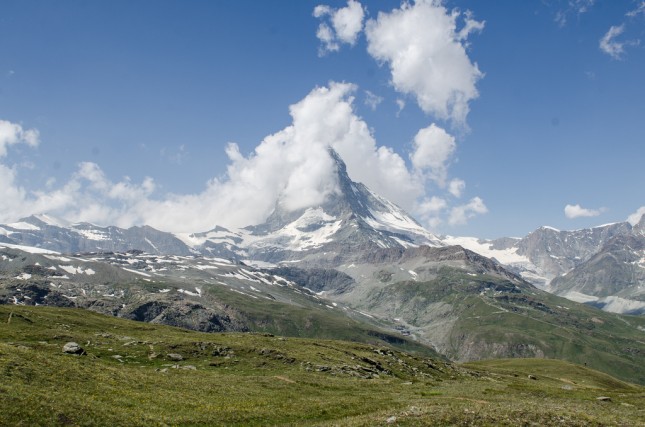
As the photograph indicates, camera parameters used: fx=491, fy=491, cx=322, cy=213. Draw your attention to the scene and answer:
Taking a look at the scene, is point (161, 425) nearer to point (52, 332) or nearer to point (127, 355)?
point (127, 355)

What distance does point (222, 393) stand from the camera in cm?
4491

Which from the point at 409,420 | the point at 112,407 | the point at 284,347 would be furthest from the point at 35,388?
the point at 284,347

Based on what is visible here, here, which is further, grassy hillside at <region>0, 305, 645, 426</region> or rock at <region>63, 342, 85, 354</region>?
rock at <region>63, 342, 85, 354</region>

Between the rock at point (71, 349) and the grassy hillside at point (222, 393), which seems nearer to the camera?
the grassy hillside at point (222, 393)

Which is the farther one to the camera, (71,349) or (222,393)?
(71,349)

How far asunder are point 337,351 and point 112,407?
62.7 m

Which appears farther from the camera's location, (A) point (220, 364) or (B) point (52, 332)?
(B) point (52, 332)

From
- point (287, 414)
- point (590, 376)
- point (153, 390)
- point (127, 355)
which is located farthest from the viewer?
point (590, 376)

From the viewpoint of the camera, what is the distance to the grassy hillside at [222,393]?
31.8 meters

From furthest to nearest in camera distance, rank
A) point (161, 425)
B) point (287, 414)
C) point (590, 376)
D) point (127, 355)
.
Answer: point (590, 376), point (127, 355), point (287, 414), point (161, 425)

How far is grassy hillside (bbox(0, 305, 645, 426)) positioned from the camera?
31.8 meters

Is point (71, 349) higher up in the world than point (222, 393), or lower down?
lower down

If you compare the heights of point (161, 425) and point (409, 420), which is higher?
point (409, 420)

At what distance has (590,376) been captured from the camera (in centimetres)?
15600
